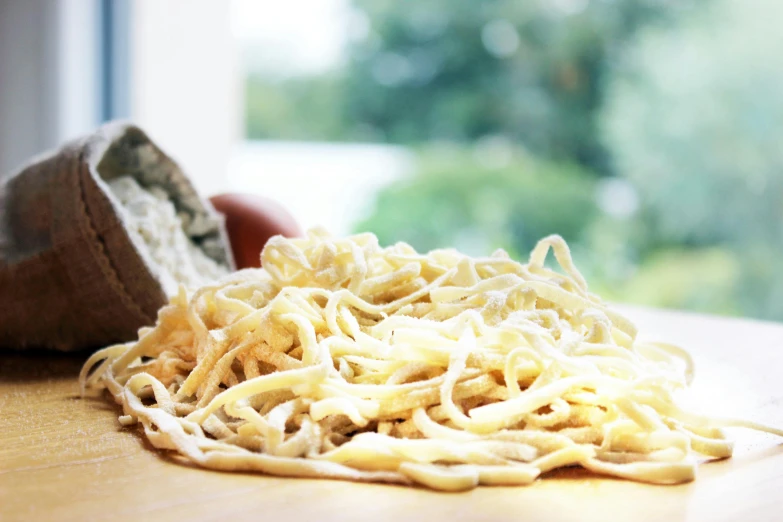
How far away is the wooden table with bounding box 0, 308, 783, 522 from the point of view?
62cm

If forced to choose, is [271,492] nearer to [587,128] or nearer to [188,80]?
[188,80]

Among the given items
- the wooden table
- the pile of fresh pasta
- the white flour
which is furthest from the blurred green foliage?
the wooden table

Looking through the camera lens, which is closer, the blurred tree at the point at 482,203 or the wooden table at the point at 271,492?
the wooden table at the point at 271,492

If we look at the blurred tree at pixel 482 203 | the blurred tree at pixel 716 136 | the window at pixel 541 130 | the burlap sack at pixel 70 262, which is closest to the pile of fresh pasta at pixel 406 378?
the burlap sack at pixel 70 262

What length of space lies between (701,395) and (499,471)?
1.48ft

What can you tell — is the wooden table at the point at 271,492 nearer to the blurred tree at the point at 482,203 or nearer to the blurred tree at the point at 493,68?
the blurred tree at the point at 482,203

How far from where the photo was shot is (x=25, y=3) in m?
2.79

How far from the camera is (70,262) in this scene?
122 cm

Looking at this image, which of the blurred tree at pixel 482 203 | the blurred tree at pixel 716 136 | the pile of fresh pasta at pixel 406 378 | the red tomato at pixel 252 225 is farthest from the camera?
the blurred tree at pixel 482 203

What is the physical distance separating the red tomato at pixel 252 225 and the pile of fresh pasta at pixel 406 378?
1.38 feet

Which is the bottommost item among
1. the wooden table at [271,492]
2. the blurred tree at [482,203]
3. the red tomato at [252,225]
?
the blurred tree at [482,203]

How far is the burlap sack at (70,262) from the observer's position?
1199 millimetres

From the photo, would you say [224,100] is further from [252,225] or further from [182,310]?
[182,310]

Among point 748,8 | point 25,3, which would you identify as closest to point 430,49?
point 748,8
